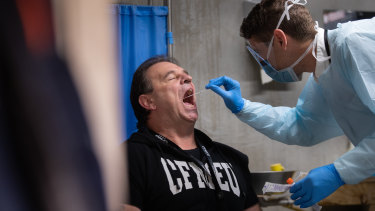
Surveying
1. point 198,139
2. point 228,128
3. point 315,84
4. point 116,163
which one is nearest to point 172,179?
point 198,139

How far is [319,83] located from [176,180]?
95 centimetres

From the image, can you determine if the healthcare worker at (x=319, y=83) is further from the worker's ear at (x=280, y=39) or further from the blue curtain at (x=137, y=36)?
the blue curtain at (x=137, y=36)

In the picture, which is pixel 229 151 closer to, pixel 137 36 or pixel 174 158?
pixel 174 158

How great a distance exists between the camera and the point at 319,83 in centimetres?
183

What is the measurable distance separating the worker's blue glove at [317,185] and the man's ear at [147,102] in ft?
2.98

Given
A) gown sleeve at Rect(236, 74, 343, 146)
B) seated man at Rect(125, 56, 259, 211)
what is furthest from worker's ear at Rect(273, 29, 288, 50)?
seated man at Rect(125, 56, 259, 211)

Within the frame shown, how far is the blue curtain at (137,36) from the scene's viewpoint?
2637 mm

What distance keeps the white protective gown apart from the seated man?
34 cm

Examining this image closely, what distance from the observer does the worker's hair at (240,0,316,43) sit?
171cm

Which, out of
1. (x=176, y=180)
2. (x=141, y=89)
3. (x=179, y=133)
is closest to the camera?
(x=176, y=180)

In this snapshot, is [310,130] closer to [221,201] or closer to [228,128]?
[221,201]

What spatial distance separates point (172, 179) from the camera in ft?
5.14

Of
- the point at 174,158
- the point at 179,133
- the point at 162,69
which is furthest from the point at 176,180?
the point at 162,69

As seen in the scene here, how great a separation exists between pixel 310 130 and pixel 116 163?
1.89m
